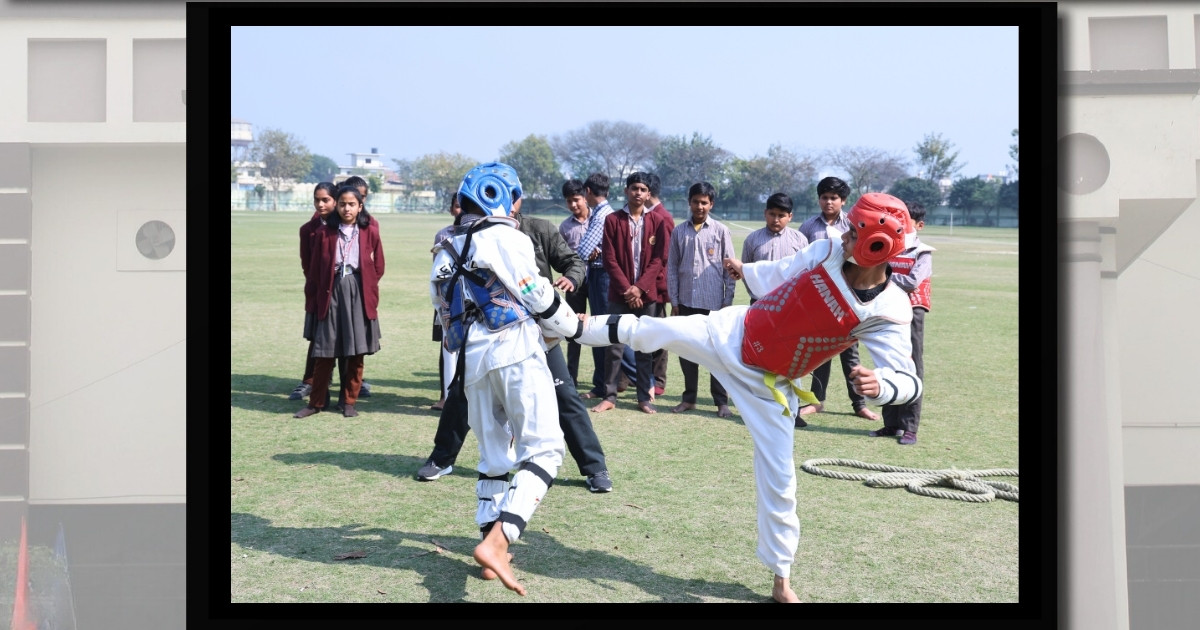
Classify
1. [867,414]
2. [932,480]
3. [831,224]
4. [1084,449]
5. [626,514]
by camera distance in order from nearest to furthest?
[1084,449], [626,514], [932,480], [831,224], [867,414]

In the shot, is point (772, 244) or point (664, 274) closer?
point (772, 244)

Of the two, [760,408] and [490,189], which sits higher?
[490,189]

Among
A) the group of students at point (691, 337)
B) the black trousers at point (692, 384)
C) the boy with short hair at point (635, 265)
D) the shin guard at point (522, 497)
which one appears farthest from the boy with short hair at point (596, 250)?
the shin guard at point (522, 497)

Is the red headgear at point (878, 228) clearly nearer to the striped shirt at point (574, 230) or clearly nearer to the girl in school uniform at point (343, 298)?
the girl in school uniform at point (343, 298)

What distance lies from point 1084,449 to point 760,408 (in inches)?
63.6

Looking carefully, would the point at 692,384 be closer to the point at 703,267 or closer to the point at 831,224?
the point at 703,267

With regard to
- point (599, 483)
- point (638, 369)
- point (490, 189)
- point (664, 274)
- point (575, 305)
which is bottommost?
point (599, 483)

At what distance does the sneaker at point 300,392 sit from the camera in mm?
8422

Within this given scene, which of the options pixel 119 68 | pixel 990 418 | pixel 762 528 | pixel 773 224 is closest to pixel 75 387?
pixel 119 68

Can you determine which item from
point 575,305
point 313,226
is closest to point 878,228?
point 575,305

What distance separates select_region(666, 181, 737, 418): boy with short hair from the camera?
7.70 m

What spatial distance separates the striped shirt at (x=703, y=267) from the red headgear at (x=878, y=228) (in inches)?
137

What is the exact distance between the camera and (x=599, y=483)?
5.89 m
